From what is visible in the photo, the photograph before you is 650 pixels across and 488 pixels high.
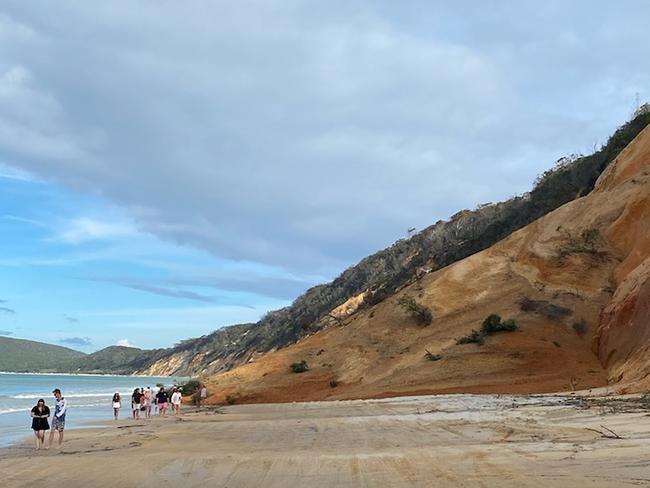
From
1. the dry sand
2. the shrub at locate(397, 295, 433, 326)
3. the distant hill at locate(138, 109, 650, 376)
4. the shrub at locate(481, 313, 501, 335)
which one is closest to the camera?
the dry sand

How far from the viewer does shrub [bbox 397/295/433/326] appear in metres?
39.8

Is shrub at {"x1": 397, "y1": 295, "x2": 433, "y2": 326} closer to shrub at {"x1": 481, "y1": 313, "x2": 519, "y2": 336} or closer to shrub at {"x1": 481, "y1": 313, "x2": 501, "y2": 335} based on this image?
shrub at {"x1": 481, "y1": 313, "x2": 501, "y2": 335}

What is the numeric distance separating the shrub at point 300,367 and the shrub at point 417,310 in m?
7.26

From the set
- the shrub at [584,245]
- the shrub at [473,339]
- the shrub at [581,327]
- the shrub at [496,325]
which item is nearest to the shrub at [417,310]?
the shrub at [473,339]

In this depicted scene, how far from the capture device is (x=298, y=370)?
3988cm

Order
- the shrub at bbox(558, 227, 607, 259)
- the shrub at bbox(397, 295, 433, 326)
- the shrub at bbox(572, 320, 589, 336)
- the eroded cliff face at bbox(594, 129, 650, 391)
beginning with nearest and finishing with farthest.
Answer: the eroded cliff face at bbox(594, 129, 650, 391) → the shrub at bbox(572, 320, 589, 336) → the shrub at bbox(558, 227, 607, 259) → the shrub at bbox(397, 295, 433, 326)

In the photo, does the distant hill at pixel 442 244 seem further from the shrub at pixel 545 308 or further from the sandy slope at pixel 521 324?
the shrub at pixel 545 308

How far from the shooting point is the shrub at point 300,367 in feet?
131

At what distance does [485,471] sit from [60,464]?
856 centimetres

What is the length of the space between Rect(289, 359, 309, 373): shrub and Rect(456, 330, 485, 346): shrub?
1017 centimetres

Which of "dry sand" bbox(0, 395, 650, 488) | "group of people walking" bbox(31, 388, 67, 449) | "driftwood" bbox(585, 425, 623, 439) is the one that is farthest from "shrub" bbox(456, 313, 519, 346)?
Answer: "group of people walking" bbox(31, 388, 67, 449)

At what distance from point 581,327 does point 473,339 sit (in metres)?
5.48

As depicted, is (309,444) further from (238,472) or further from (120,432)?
(120,432)

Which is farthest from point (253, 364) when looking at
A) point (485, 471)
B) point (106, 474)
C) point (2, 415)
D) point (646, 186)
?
point (485, 471)
